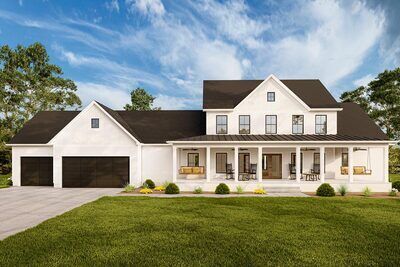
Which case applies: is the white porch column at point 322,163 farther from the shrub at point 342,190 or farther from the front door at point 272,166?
the front door at point 272,166

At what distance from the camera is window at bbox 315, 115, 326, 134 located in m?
23.6

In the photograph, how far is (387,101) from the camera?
41531 millimetres

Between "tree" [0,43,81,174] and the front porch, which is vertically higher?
"tree" [0,43,81,174]

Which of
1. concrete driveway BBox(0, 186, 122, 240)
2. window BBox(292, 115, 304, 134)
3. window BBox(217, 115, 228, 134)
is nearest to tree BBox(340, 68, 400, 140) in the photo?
window BBox(292, 115, 304, 134)

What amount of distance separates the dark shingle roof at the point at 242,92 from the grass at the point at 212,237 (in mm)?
11945

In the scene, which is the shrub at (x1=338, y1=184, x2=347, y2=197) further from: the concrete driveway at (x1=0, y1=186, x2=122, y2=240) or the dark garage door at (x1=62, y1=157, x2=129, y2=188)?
the concrete driveway at (x1=0, y1=186, x2=122, y2=240)

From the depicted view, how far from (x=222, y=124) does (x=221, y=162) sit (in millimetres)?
3323

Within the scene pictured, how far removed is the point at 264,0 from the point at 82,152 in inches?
760

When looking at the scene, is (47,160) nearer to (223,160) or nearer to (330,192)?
(223,160)

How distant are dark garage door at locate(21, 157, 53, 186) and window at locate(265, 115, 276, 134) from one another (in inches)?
749

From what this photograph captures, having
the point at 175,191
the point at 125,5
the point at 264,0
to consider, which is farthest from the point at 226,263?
the point at 125,5

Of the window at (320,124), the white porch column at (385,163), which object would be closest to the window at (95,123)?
the window at (320,124)

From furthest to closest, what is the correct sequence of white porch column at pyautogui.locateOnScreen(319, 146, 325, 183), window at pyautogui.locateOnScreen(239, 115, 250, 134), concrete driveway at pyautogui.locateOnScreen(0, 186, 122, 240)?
window at pyautogui.locateOnScreen(239, 115, 250, 134)
white porch column at pyautogui.locateOnScreen(319, 146, 325, 183)
concrete driveway at pyautogui.locateOnScreen(0, 186, 122, 240)

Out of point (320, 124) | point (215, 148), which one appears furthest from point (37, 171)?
point (320, 124)
